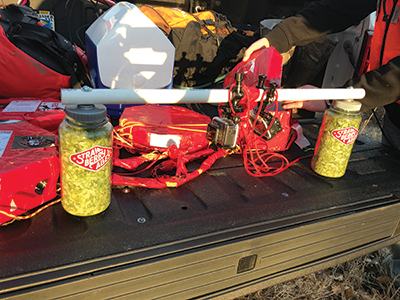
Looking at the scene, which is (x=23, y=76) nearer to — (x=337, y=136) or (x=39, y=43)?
(x=39, y=43)

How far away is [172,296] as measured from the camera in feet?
2.64

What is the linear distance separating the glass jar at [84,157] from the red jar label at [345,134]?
70cm

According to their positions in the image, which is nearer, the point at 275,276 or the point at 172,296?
the point at 172,296

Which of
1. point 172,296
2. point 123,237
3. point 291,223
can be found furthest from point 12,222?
point 291,223

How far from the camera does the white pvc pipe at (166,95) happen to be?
0.74m

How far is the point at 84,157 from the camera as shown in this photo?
72cm

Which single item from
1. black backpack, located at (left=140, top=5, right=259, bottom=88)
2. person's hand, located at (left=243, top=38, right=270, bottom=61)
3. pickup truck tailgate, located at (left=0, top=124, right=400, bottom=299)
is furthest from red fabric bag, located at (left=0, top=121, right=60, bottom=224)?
black backpack, located at (left=140, top=5, right=259, bottom=88)

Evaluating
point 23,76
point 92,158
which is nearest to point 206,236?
point 92,158

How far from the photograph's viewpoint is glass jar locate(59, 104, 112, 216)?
0.71 m

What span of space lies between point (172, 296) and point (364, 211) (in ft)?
2.14

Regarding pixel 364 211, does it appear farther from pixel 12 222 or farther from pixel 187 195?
pixel 12 222

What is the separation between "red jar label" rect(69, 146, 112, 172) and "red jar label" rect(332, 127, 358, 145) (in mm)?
703

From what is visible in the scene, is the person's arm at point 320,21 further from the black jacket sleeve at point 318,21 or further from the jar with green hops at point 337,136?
the jar with green hops at point 337,136

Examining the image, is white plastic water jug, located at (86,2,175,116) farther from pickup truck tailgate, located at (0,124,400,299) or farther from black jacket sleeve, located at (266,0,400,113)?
pickup truck tailgate, located at (0,124,400,299)
